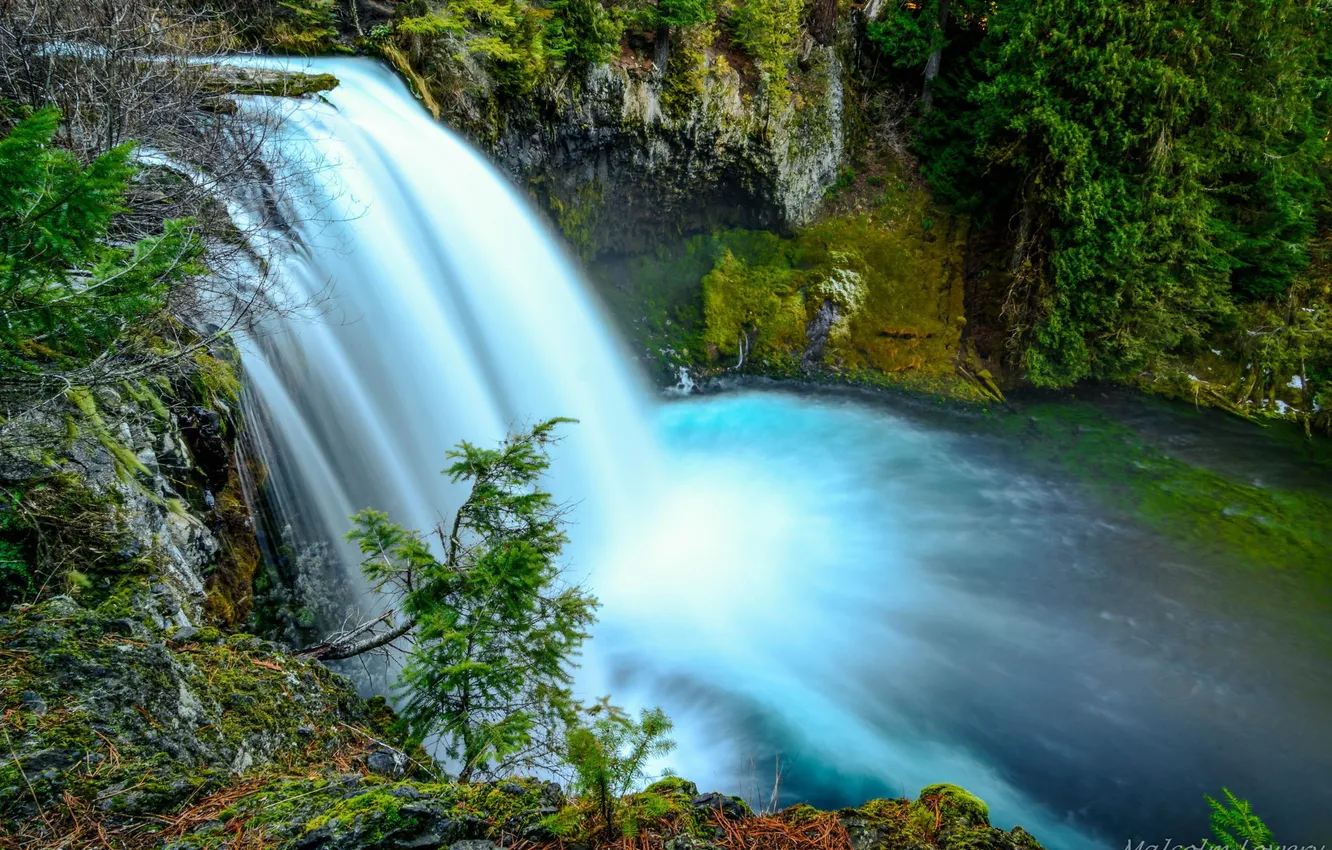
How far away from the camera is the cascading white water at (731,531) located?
6570 mm

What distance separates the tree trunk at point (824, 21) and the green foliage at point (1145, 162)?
289cm

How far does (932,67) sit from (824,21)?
251 centimetres

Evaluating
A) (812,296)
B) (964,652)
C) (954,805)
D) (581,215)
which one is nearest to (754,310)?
(812,296)

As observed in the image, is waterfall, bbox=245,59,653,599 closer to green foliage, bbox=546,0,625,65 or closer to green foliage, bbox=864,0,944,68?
green foliage, bbox=546,0,625,65

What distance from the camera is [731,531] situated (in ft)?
32.1

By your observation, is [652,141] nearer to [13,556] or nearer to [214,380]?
[214,380]

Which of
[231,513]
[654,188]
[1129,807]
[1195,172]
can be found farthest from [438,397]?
[1195,172]

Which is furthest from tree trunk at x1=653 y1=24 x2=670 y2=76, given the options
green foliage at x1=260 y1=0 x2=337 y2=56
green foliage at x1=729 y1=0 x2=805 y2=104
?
green foliage at x1=260 y1=0 x2=337 y2=56

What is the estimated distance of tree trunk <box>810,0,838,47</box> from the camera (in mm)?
13039

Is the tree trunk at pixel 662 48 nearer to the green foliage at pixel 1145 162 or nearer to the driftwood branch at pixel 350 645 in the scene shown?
the green foliage at pixel 1145 162

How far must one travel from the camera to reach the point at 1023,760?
21.6ft

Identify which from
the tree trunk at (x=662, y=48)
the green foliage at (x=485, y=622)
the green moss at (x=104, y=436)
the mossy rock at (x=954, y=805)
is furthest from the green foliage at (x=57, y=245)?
the tree trunk at (x=662, y=48)

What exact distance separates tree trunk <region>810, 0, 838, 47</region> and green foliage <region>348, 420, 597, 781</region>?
40.8 ft

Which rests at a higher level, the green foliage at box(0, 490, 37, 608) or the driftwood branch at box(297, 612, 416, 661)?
the green foliage at box(0, 490, 37, 608)
